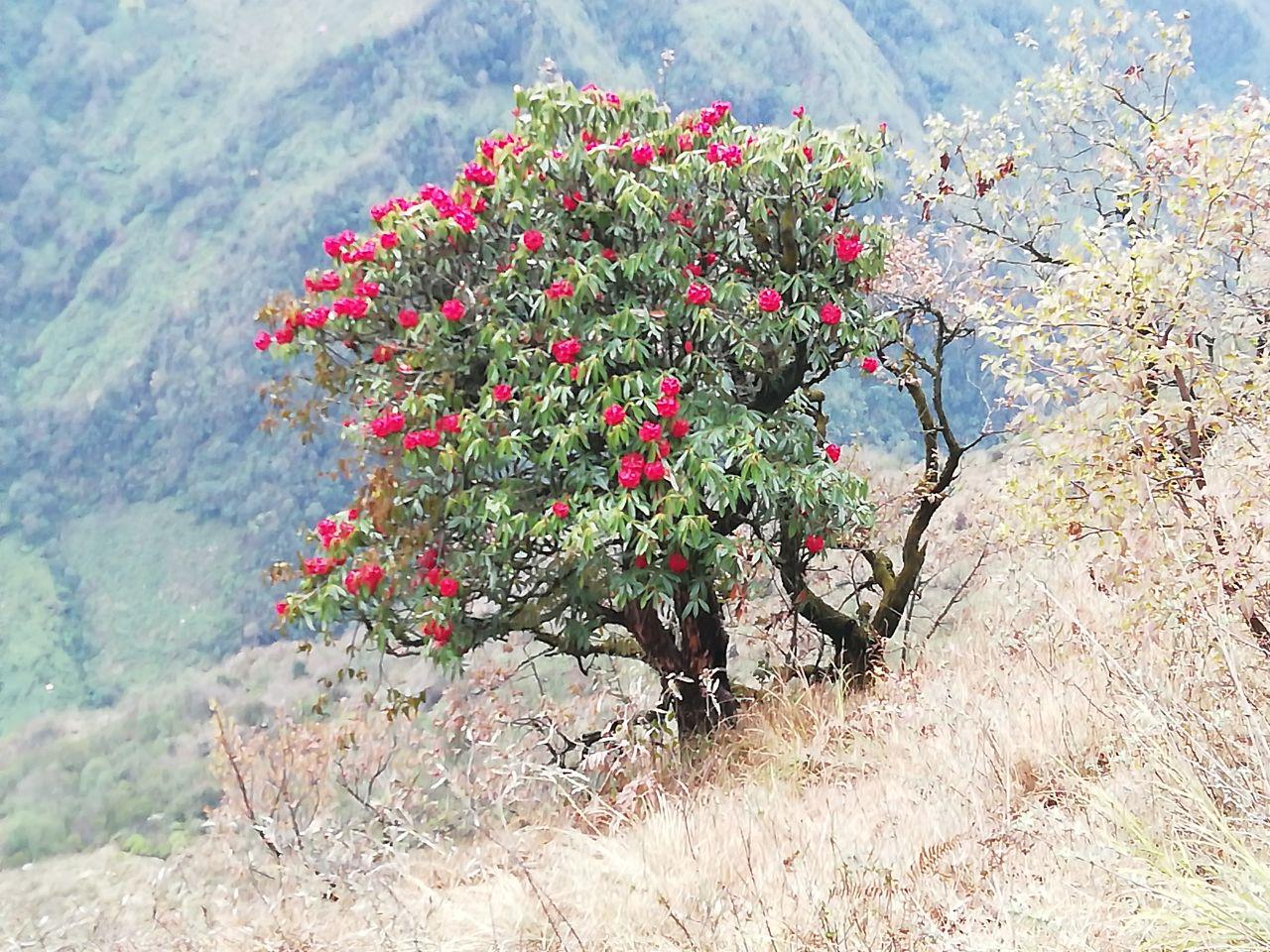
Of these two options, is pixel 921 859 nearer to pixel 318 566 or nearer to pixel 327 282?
pixel 318 566

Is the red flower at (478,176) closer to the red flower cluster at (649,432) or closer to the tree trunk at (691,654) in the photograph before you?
the red flower cluster at (649,432)

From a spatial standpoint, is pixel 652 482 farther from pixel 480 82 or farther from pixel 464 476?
pixel 480 82

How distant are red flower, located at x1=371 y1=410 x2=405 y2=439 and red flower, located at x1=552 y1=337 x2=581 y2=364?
2.87 ft

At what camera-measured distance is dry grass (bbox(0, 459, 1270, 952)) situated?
2.28 metres

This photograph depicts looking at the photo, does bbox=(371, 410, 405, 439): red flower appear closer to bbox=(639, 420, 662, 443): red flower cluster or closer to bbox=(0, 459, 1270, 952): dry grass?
bbox=(639, 420, 662, 443): red flower cluster

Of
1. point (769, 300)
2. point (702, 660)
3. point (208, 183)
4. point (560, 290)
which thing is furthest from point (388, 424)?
point (208, 183)

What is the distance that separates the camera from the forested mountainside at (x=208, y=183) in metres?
75.2

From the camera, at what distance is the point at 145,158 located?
330 feet

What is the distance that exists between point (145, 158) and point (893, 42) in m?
78.2

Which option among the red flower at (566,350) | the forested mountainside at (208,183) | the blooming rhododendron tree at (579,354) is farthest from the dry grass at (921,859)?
the forested mountainside at (208,183)

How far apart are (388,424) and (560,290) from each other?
1.13 metres

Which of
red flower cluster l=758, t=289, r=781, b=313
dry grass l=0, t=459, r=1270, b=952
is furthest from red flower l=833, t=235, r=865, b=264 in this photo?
dry grass l=0, t=459, r=1270, b=952

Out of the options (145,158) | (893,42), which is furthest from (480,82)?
(893,42)

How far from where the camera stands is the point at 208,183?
317 ft
